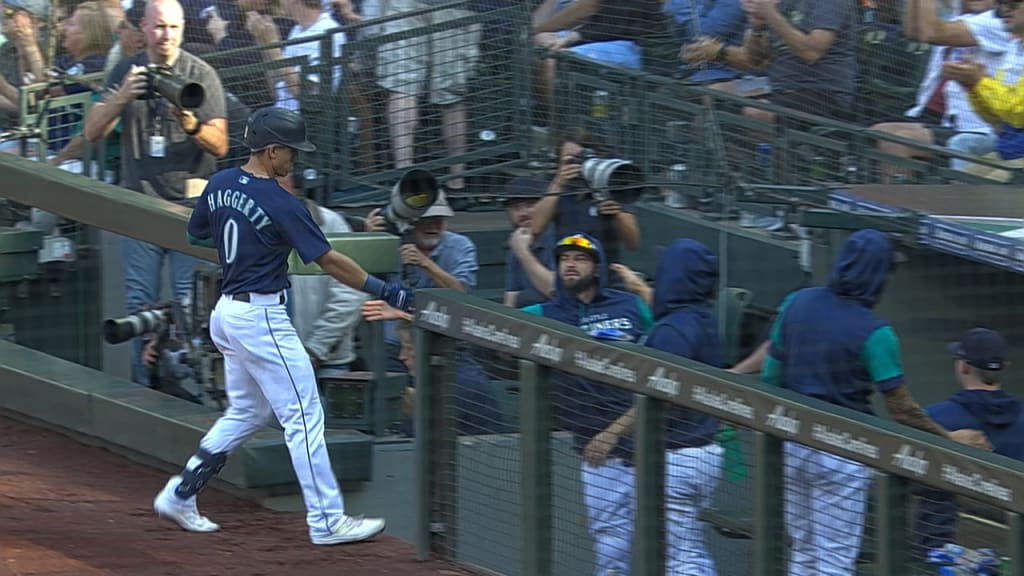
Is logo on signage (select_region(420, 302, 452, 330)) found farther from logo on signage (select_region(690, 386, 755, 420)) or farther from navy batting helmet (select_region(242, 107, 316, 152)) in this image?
logo on signage (select_region(690, 386, 755, 420))

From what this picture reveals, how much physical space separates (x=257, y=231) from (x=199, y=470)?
3.09 feet

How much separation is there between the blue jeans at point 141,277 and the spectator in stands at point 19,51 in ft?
5.11

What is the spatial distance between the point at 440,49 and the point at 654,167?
1.32m

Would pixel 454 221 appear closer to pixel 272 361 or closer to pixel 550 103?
pixel 550 103

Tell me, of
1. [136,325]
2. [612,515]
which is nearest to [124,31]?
[136,325]

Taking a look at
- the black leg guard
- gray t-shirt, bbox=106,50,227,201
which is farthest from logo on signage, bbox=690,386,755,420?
gray t-shirt, bbox=106,50,227,201

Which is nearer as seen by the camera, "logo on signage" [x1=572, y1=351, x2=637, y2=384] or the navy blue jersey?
"logo on signage" [x1=572, y1=351, x2=637, y2=384]

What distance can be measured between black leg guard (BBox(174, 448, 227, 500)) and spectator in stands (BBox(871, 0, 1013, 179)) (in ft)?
11.6

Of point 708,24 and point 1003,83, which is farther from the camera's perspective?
point 708,24

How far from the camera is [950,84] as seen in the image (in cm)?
750

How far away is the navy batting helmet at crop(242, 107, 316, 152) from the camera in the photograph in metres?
5.76

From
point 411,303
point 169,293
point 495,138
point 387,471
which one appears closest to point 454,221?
point 495,138

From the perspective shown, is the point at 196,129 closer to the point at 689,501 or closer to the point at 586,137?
the point at 586,137

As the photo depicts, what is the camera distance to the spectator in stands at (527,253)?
7191 millimetres
